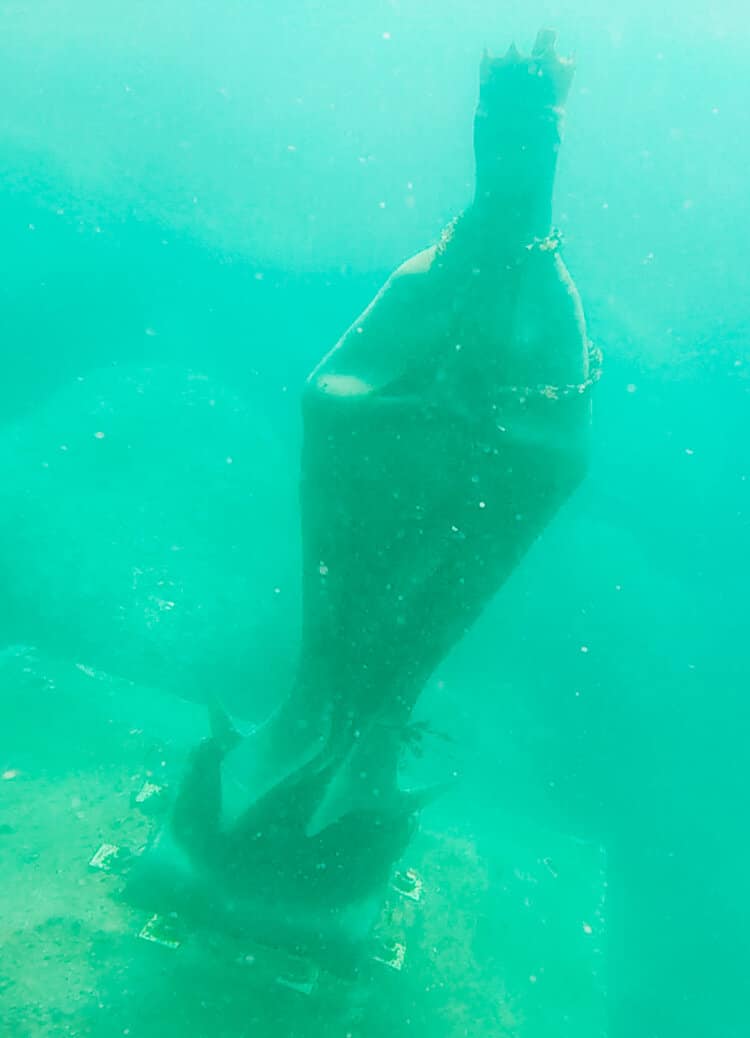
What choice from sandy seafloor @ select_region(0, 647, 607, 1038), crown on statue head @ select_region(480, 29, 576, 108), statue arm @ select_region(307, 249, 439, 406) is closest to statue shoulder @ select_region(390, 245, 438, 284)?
statue arm @ select_region(307, 249, 439, 406)

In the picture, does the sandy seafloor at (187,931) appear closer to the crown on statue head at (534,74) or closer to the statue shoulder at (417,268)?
the statue shoulder at (417,268)

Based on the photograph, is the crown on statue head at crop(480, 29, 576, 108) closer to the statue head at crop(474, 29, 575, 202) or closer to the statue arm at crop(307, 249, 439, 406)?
the statue head at crop(474, 29, 575, 202)

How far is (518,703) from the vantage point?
610 cm

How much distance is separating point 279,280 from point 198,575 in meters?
2.82

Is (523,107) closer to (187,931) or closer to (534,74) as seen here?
(534,74)

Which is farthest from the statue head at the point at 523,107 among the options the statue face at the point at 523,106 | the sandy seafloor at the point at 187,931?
the sandy seafloor at the point at 187,931

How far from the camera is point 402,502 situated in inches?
109

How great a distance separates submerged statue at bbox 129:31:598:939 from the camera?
245 cm

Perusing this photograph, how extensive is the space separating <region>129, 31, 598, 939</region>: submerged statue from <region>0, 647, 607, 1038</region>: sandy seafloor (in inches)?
14.7

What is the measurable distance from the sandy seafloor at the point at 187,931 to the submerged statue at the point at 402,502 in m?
0.37

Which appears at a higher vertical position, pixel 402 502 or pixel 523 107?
pixel 523 107

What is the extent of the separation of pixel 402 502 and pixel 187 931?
2331mm

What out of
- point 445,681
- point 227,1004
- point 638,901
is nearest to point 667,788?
point 638,901

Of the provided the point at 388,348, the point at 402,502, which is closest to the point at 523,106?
the point at 388,348
